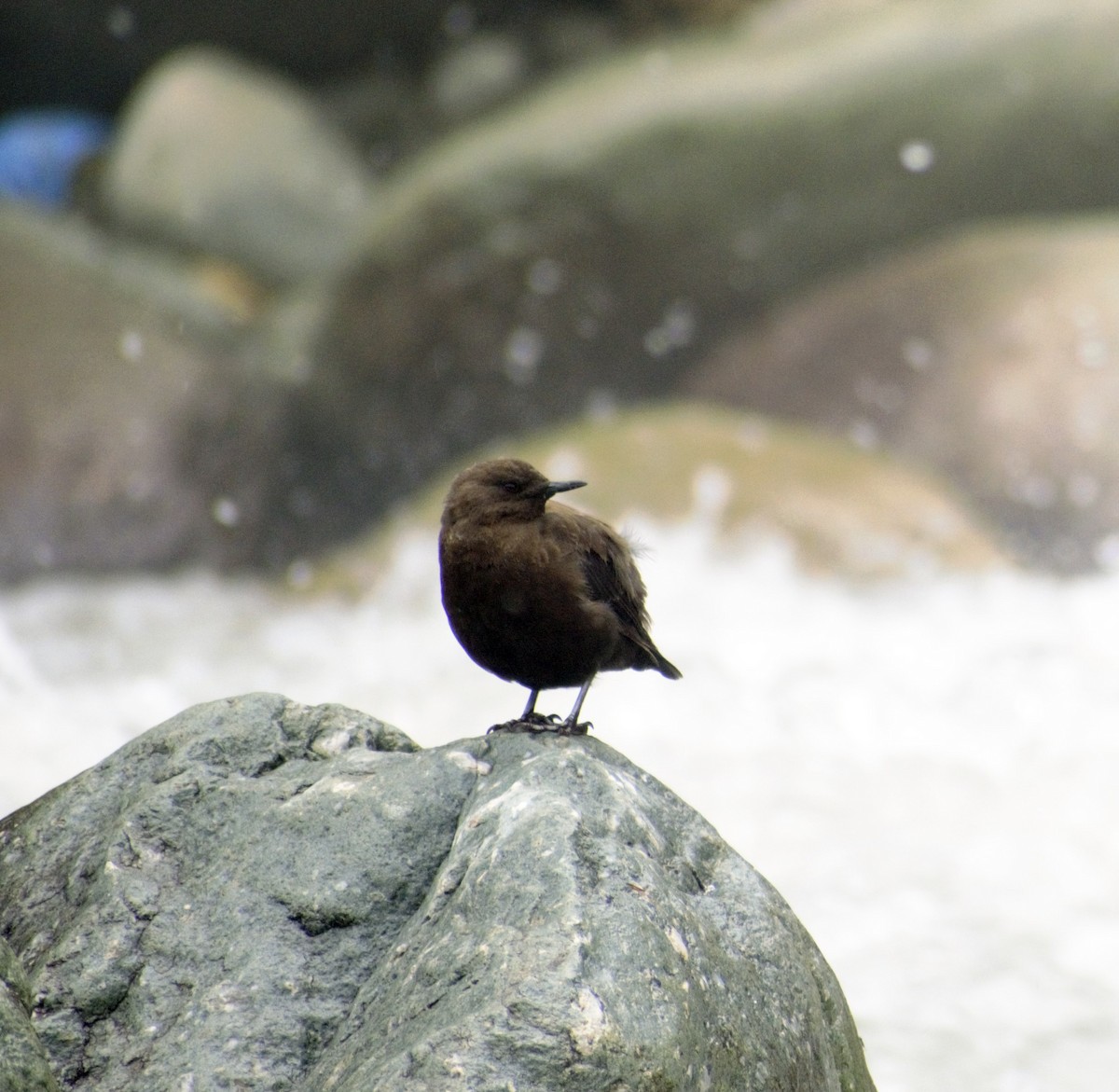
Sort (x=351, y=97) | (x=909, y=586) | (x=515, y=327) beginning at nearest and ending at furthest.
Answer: (x=909, y=586) < (x=515, y=327) < (x=351, y=97)

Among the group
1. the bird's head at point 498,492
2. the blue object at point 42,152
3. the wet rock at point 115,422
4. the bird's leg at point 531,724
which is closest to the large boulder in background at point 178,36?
the blue object at point 42,152

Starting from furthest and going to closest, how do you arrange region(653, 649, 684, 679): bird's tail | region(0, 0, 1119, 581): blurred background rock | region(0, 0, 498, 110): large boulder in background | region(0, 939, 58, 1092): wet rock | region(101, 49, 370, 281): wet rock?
region(0, 0, 498, 110): large boulder in background
region(101, 49, 370, 281): wet rock
region(0, 0, 1119, 581): blurred background rock
region(653, 649, 684, 679): bird's tail
region(0, 939, 58, 1092): wet rock

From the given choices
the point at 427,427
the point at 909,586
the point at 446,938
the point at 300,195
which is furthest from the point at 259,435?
the point at 446,938

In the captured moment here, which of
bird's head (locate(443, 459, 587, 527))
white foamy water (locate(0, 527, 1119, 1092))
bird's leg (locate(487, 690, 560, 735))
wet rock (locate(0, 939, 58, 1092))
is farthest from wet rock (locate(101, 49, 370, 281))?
wet rock (locate(0, 939, 58, 1092))

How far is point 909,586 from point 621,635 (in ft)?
17.4

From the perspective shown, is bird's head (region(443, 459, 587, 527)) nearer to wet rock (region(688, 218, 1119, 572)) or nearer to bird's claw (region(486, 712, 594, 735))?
bird's claw (region(486, 712, 594, 735))

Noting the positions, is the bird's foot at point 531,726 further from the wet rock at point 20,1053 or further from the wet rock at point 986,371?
the wet rock at point 986,371

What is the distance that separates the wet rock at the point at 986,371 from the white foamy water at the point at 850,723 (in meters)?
0.59

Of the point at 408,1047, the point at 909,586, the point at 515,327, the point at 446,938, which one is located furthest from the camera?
the point at 515,327

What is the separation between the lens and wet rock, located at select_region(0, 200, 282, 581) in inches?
360

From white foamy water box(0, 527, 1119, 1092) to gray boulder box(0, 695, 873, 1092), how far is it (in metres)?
2.48

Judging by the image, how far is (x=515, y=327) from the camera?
1053 centimetres

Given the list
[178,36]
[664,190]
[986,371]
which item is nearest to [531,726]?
[986,371]

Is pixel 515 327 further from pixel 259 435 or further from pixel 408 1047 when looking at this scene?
pixel 408 1047
